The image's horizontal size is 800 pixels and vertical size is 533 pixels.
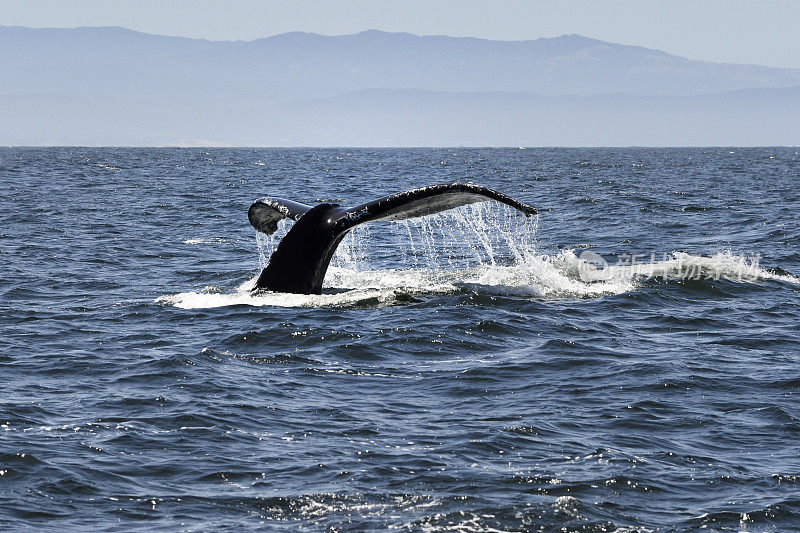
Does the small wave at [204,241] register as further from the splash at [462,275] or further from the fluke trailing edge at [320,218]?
the fluke trailing edge at [320,218]

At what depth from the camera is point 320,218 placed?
12078 millimetres

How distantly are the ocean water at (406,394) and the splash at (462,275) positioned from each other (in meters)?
0.09

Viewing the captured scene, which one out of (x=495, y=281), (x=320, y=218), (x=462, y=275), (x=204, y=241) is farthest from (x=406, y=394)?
(x=204, y=241)

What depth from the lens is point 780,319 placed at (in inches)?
519

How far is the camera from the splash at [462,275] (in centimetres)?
1423

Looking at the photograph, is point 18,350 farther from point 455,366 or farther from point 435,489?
point 435,489

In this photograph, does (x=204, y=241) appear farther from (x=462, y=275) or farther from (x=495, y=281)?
(x=495, y=281)

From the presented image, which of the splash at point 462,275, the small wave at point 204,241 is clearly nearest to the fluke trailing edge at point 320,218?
the splash at point 462,275

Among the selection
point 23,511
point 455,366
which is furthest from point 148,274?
point 23,511

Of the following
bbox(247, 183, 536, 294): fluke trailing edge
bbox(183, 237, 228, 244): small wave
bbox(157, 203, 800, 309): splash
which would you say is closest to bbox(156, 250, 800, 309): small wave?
bbox(157, 203, 800, 309): splash

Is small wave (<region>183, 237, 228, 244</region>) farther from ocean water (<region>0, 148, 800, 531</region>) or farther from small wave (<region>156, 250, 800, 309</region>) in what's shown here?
small wave (<region>156, 250, 800, 309</region>)

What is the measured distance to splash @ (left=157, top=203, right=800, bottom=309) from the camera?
46.7ft

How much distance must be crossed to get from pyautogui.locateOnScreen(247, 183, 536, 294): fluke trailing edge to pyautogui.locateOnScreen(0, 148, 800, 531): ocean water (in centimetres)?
33

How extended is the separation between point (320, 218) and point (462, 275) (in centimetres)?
491
